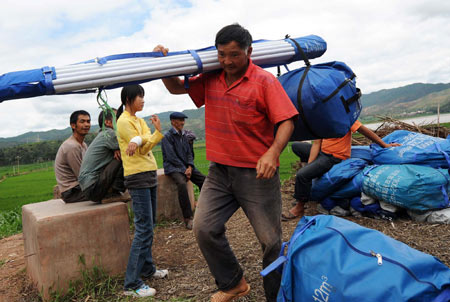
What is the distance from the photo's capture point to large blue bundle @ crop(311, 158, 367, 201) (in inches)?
180

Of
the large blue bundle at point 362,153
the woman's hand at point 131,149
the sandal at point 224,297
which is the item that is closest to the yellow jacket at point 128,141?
the woman's hand at point 131,149

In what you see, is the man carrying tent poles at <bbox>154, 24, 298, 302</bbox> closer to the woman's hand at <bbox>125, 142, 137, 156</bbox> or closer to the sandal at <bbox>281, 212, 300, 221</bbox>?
the woman's hand at <bbox>125, 142, 137, 156</bbox>

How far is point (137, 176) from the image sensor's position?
303cm

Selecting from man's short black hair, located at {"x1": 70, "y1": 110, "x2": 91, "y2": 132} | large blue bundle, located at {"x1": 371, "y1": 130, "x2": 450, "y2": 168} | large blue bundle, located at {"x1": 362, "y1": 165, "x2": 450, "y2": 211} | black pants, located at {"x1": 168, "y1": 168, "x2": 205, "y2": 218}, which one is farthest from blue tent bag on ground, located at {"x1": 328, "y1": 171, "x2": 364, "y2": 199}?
man's short black hair, located at {"x1": 70, "y1": 110, "x2": 91, "y2": 132}

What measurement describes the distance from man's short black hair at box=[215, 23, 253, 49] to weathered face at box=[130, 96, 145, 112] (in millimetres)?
1149

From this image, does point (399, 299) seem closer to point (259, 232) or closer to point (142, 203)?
point (259, 232)

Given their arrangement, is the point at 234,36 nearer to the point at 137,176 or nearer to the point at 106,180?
the point at 137,176

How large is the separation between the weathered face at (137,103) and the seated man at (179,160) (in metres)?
2.39

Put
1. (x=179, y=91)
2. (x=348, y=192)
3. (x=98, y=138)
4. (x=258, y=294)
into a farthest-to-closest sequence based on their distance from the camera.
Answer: (x=348, y=192) < (x=98, y=138) < (x=258, y=294) < (x=179, y=91)

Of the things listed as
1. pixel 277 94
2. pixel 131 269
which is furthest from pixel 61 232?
pixel 277 94

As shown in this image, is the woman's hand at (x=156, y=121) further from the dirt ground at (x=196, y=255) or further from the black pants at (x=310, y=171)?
the black pants at (x=310, y=171)

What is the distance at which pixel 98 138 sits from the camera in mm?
3326

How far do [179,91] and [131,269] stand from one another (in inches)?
63.3

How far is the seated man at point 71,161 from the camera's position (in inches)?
144
